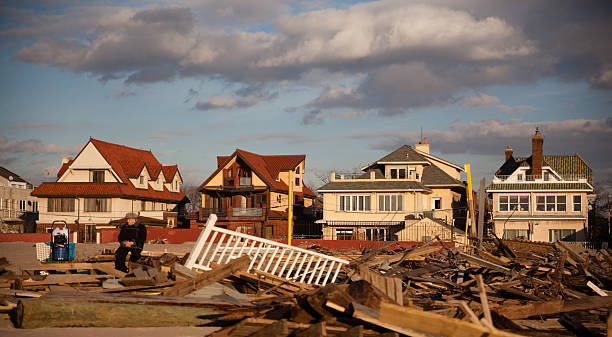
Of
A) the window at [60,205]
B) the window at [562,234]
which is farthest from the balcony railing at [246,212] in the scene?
the window at [562,234]

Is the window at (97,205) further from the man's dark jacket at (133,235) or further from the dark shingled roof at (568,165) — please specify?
the man's dark jacket at (133,235)

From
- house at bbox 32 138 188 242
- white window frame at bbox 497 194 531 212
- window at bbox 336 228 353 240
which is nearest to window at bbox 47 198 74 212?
house at bbox 32 138 188 242

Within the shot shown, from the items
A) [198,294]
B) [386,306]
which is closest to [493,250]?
[198,294]

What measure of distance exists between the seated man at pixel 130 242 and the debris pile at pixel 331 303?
2.29 feet

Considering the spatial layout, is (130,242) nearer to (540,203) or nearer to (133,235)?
(133,235)

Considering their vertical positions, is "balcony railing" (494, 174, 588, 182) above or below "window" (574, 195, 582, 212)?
above

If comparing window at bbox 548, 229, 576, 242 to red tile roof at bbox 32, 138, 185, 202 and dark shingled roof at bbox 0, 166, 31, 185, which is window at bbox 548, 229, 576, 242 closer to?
red tile roof at bbox 32, 138, 185, 202

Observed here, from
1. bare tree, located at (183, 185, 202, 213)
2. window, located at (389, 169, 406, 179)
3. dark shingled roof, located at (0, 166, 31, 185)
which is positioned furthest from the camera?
bare tree, located at (183, 185, 202, 213)

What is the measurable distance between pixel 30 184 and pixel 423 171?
2238 inches

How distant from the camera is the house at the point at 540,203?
49.3 meters

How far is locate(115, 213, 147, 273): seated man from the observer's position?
14805mm

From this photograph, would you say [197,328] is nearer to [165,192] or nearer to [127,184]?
[127,184]

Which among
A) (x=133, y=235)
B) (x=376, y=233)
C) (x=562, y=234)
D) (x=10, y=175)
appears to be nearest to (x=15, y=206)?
(x=10, y=175)

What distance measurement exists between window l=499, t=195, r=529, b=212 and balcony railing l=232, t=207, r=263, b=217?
68.4ft
